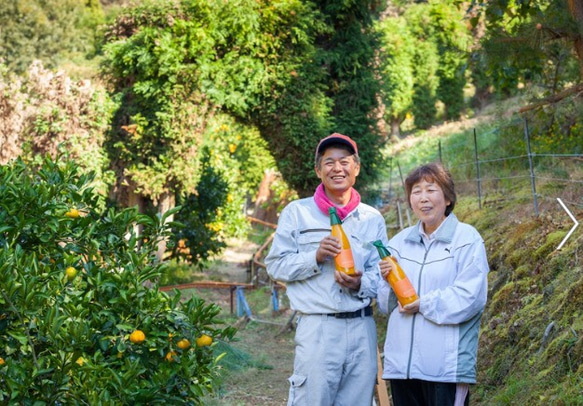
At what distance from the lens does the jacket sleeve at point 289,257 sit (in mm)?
3861

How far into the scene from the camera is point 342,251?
3809 millimetres

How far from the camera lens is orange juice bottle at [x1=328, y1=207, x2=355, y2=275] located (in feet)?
12.4

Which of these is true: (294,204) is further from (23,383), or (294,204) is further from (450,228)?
(23,383)

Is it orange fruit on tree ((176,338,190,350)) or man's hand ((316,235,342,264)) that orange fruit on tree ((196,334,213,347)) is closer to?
orange fruit on tree ((176,338,190,350))

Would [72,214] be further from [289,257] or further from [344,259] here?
[344,259]

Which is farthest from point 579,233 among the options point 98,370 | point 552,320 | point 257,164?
point 257,164

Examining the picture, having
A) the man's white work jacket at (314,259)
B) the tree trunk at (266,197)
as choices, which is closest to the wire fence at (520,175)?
the man's white work jacket at (314,259)

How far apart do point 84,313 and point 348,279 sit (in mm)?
1152

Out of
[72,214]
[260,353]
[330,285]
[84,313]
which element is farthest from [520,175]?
[84,313]

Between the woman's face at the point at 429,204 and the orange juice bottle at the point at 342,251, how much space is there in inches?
13.6

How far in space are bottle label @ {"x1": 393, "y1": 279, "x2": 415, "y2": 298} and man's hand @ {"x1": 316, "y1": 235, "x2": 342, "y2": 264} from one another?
1.03 feet

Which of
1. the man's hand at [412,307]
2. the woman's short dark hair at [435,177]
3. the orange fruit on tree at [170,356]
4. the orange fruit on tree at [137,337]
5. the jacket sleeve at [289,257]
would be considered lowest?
the orange fruit on tree at [170,356]

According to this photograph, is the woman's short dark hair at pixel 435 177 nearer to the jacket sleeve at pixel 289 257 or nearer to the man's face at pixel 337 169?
the man's face at pixel 337 169

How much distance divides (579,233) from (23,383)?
4410mm
